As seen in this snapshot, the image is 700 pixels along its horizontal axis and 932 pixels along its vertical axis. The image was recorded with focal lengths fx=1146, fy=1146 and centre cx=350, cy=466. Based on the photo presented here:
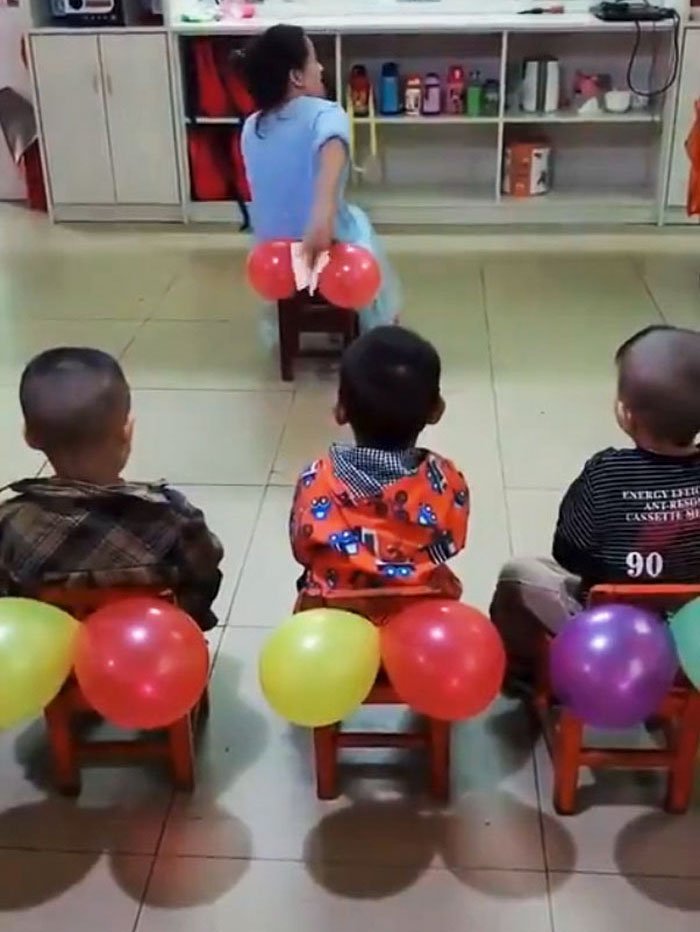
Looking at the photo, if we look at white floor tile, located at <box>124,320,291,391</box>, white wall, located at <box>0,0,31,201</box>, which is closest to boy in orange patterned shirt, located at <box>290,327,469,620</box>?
white floor tile, located at <box>124,320,291,391</box>

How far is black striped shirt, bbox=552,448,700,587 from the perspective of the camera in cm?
171

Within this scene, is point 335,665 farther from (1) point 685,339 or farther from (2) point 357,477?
(1) point 685,339

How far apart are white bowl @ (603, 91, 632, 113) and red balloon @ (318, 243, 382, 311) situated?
2323 millimetres

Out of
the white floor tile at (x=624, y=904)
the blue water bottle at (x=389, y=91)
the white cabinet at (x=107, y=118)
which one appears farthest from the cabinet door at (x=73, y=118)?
the white floor tile at (x=624, y=904)

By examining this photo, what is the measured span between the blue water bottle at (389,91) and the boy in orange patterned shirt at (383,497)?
3672 millimetres

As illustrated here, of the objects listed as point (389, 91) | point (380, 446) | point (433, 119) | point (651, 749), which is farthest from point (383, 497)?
point (389, 91)

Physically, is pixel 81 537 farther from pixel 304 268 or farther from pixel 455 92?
pixel 455 92

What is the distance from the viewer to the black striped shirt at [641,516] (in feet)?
5.63

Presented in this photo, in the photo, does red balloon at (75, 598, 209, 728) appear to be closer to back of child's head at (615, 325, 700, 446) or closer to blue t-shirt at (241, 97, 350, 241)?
back of child's head at (615, 325, 700, 446)

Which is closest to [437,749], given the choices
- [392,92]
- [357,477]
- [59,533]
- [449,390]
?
[357,477]

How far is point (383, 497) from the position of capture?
1.70 meters

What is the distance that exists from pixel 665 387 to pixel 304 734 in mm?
866

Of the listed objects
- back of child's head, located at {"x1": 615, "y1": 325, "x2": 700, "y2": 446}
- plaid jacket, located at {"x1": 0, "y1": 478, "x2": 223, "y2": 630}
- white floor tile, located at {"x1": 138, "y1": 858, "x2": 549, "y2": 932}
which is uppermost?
back of child's head, located at {"x1": 615, "y1": 325, "x2": 700, "y2": 446}

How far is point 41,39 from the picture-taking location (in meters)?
5.00
